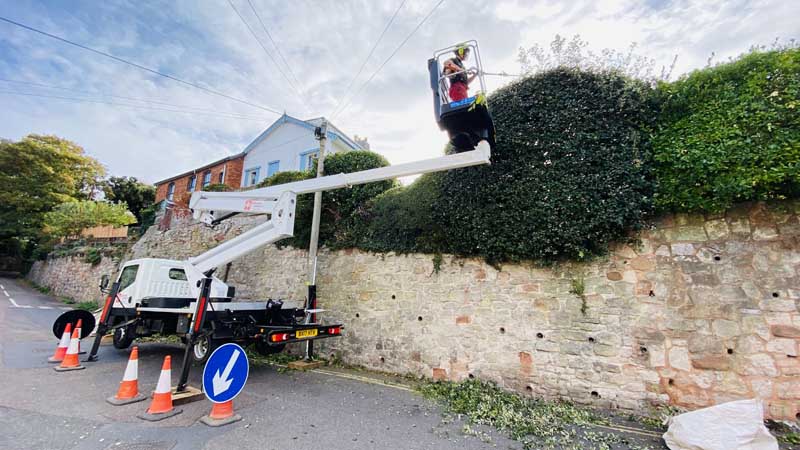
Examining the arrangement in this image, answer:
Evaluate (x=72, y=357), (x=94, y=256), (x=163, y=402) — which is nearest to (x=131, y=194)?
(x=94, y=256)

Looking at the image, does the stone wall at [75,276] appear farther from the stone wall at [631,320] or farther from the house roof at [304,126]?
the stone wall at [631,320]

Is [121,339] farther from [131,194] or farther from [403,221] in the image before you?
[131,194]

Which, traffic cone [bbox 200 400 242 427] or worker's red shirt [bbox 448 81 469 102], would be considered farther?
worker's red shirt [bbox 448 81 469 102]

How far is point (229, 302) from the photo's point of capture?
20.2 ft

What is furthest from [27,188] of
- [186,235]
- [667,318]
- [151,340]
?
[667,318]

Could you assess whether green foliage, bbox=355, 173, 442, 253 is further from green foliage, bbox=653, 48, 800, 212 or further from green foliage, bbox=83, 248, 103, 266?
green foliage, bbox=83, 248, 103, 266

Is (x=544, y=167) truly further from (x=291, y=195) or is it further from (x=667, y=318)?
(x=291, y=195)


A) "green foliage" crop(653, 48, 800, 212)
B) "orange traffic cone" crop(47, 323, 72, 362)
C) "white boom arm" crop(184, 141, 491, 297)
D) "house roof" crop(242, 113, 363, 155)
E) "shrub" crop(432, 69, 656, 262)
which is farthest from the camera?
"house roof" crop(242, 113, 363, 155)

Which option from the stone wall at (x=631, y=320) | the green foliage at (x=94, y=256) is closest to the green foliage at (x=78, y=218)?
the green foliage at (x=94, y=256)

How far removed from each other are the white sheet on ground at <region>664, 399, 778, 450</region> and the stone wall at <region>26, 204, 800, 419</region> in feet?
3.42

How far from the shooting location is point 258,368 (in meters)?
6.90

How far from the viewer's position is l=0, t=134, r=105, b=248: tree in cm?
2403

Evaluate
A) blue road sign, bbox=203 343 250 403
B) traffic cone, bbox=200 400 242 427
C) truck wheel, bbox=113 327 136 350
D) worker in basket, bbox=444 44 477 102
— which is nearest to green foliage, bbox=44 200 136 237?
truck wheel, bbox=113 327 136 350

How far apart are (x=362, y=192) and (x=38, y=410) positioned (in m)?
6.62
